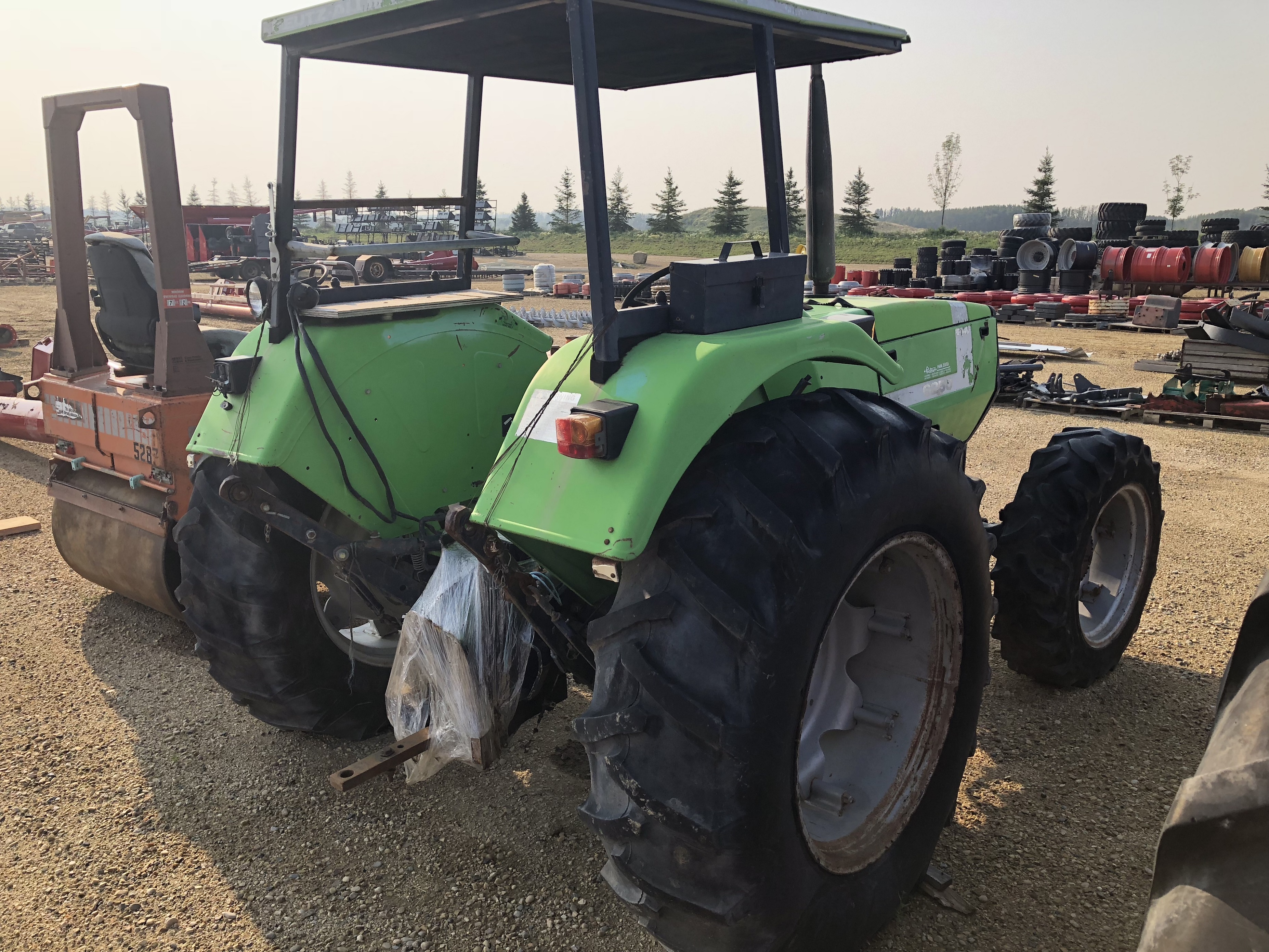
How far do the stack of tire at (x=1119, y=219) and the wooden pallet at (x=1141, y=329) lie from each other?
28.6ft

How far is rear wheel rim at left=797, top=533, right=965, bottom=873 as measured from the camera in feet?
8.30

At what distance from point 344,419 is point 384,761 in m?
1.09

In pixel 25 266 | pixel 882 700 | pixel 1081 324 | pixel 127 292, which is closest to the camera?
pixel 882 700

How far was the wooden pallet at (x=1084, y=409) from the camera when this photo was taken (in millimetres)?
8789

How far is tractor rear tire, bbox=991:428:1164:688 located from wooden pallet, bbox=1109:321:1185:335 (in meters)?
12.3

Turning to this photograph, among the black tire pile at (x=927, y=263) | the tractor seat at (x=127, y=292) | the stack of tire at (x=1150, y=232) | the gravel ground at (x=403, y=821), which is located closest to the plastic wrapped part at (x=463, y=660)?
the gravel ground at (x=403, y=821)

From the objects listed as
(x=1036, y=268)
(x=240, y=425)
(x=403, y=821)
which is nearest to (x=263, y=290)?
(x=240, y=425)

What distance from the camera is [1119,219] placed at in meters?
23.2

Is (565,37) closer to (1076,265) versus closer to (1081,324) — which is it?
(1081,324)

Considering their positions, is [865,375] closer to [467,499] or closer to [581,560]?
[581,560]

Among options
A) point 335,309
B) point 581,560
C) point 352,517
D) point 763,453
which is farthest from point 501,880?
point 335,309

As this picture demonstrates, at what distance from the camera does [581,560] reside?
258 centimetres

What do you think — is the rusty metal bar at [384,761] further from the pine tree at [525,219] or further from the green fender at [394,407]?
the pine tree at [525,219]

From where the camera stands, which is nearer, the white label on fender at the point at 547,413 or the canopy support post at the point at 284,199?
the white label on fender at the point at 547,413
